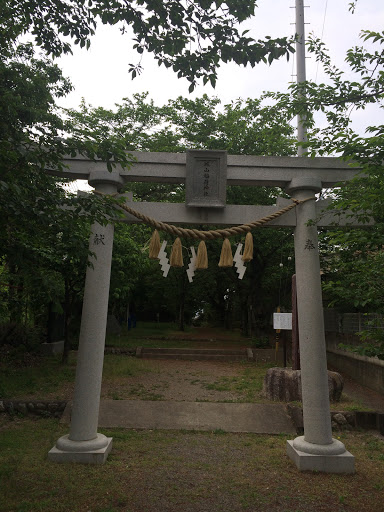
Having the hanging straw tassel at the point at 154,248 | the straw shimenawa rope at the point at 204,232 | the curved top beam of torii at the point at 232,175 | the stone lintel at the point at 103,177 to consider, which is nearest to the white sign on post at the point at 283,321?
the curved top beam of torii at the point at 232,175

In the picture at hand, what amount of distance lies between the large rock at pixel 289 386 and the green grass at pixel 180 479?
93.8 inches

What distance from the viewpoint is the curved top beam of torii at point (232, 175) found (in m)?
6.44

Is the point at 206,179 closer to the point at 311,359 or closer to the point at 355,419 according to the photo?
the point at 311,359

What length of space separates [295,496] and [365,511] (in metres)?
0.81

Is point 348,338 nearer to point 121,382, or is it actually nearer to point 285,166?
point 121,382

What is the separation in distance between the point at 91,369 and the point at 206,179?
342cm

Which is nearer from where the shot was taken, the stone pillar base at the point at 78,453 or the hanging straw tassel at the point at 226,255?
the stone pillar base at the point at 78,453

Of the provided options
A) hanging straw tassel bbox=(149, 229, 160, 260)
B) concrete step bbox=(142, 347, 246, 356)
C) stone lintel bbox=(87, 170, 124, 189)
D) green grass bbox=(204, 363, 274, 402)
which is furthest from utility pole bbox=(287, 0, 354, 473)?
concrete step bbox=(142, 347, 246, 356)

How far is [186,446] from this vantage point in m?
7.01

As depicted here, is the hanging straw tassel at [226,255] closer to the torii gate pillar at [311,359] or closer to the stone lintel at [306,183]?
the torii gate pillar at [311,359]

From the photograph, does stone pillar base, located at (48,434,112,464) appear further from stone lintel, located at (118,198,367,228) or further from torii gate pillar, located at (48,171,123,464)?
stone lintel, located at (118,198,367,228)

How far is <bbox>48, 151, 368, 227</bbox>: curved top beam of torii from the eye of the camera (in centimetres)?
644

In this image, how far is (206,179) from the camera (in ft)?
21.0

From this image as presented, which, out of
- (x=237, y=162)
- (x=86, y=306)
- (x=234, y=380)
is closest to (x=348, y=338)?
(x=234, y=380)
